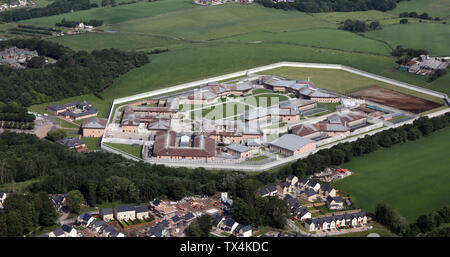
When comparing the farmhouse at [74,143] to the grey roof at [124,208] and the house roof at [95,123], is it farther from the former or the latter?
the grey roof at [124,208]

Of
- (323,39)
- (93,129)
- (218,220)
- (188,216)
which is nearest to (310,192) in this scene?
(218,220)

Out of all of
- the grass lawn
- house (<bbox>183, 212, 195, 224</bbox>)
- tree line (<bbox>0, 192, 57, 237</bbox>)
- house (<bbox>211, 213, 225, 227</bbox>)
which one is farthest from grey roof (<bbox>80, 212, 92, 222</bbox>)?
the grass lawn

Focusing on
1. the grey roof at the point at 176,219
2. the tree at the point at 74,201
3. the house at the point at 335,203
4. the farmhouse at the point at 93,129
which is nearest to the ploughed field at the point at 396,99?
the house at the point at 335,203

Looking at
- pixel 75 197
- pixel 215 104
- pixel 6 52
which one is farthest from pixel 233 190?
pixel 6 52

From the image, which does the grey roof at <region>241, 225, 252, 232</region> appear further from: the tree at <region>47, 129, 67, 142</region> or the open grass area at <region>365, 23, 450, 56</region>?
the open grass area at <region>365, 23, 450, 56</region>

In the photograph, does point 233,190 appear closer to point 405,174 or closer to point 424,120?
point 405,174

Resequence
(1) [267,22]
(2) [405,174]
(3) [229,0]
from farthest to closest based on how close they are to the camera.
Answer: (3) [229,0] < (1) [267,22] < (2) [405,174]

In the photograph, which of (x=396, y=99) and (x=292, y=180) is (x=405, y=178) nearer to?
(x=292, y=180)
